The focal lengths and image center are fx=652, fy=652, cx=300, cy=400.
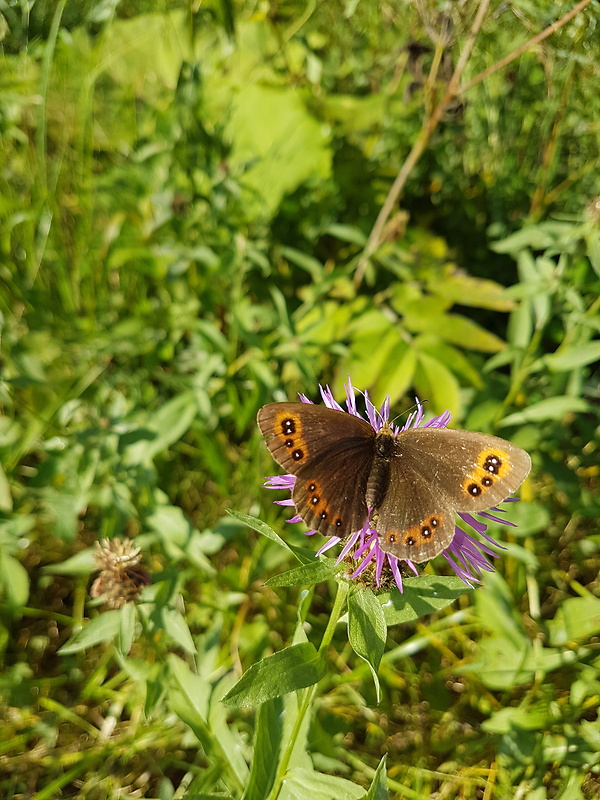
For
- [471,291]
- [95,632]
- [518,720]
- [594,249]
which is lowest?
[518,720]

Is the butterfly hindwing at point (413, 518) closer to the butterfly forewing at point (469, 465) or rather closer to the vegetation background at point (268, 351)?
the butterfly forewing at point (469, 465)

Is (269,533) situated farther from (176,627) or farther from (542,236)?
(542,236)

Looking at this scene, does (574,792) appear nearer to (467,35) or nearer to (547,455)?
(547,455)

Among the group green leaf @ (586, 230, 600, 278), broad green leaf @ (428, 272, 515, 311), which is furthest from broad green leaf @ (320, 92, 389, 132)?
green leaf @ (586, 230, 600, 278)

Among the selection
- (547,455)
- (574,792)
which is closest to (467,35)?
(547,455)

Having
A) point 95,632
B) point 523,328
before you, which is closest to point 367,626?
point 95,632

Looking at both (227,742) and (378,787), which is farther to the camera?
(227,742)
